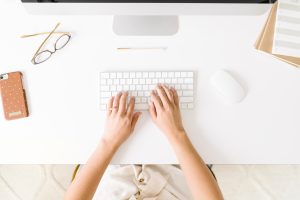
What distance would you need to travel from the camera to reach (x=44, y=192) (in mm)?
1487

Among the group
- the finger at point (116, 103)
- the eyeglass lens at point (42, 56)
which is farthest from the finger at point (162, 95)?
the eyeglass lens at point (42, 56)

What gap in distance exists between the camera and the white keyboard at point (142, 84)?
85 centimetres

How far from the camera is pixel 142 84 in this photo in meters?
0.85

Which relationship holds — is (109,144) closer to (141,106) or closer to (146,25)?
(141,106)

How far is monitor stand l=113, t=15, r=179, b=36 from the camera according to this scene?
2.82ft

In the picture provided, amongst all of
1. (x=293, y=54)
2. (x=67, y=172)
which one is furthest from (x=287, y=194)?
(x=67, y=172)

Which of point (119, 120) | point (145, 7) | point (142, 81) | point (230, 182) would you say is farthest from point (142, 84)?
point (230, 182)

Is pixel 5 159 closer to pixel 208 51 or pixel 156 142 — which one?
pixel 156 142

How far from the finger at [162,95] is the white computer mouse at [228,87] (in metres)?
0.14

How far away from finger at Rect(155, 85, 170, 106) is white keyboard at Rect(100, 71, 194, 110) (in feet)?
0.05

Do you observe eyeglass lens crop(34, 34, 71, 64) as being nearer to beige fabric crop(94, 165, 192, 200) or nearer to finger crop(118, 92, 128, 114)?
finger crop(118, 92, 128, 114)

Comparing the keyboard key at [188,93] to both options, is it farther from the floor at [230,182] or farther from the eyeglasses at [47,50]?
the floor at [230,182]

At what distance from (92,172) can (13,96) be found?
0.30 m

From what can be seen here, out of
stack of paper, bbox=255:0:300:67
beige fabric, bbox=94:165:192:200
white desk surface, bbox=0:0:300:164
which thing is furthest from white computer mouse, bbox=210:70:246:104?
beige fabric, bbox=94:165:192:200
